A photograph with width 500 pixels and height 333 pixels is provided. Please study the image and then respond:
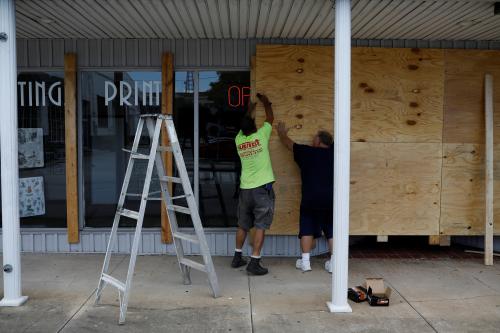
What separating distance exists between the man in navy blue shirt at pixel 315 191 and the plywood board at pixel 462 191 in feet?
5.47

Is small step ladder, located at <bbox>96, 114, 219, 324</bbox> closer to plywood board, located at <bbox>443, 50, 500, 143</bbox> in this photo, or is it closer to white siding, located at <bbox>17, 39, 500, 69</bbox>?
white siding, located at <bbox>17, 39, 500, 69</bbox>

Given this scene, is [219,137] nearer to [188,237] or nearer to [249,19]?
[249,19]

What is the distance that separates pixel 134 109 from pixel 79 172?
44.1 inches

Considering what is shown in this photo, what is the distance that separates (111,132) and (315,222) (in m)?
2.97

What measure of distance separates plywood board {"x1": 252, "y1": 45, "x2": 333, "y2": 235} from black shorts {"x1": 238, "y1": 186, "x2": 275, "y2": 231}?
527mm

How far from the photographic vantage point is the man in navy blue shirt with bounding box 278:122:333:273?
19.3ft

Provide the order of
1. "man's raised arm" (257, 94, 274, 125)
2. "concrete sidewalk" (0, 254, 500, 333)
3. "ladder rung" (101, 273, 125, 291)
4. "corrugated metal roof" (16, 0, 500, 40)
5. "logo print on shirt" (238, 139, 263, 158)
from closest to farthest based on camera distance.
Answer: "concrete sidewalk" (0, 254, 500, 333) < "ladder rung" (101, 273, 125, 291) < "corrugated metal roof" (16, 0, 500, 40) < "logo print on shirt" (238, 139, 263, 158) < "man's raised arm" (257, 94, 274, 125)

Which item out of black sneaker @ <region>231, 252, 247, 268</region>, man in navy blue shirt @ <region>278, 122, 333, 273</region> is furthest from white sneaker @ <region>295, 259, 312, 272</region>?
black sneaker @ <region>231, 252, 247, 268</region>

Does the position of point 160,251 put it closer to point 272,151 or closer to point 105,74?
point 272,151

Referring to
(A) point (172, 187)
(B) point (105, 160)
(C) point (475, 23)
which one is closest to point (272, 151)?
(A) point (172, 187)

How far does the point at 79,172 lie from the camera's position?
6.51 m

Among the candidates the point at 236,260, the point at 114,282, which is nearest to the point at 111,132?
the point at 236,260

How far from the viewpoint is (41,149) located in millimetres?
6586

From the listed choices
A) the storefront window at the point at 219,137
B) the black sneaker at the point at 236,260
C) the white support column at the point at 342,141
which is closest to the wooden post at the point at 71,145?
the storefront window at the point at 219,137
